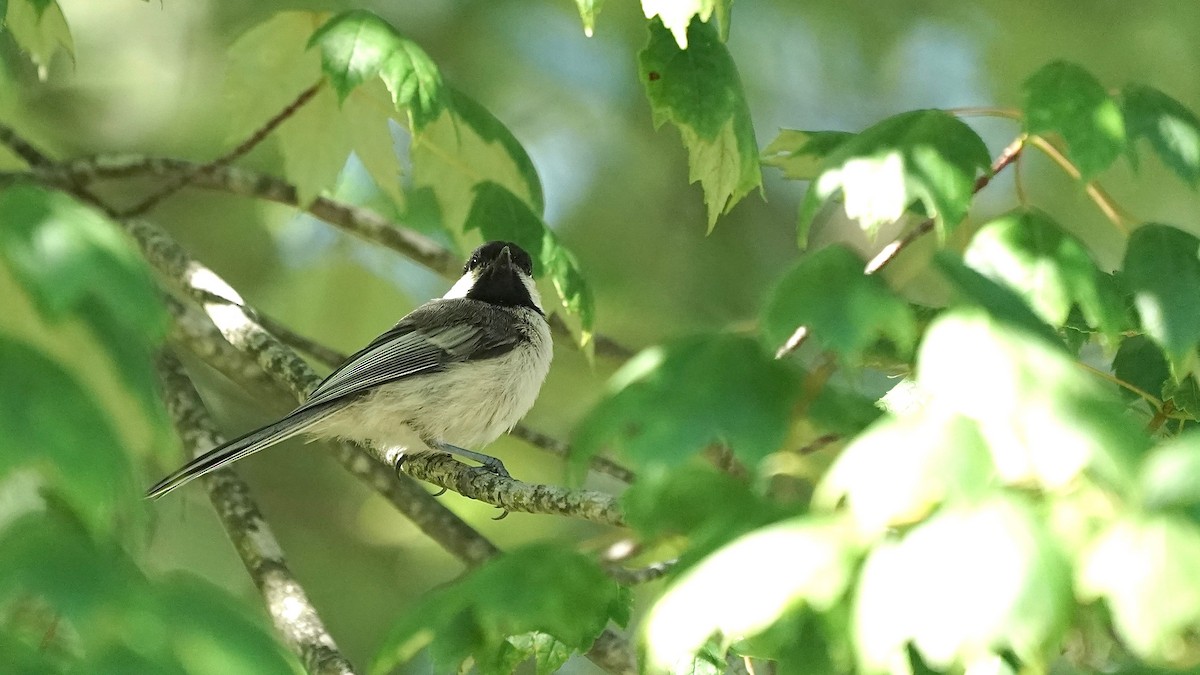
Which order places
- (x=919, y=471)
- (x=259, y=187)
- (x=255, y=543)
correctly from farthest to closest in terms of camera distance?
(x=259, y=187) < (x=255, y=543) < (x=919, y=471)

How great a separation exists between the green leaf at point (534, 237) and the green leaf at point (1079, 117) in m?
Result: 1.40

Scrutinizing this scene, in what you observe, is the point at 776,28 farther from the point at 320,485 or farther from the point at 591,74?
the point at 320,485

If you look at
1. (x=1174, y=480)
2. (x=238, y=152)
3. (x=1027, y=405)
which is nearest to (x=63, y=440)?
(x=1027, y=405)

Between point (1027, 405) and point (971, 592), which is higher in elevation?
point (1027, 405)

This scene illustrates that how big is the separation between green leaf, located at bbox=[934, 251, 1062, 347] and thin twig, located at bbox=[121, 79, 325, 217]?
2456 mm

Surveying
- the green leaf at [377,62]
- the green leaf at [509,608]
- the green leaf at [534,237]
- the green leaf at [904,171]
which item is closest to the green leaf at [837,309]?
the green leaf at [904,171]

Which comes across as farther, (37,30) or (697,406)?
(37,30)

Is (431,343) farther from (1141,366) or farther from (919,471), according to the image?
(919,471)

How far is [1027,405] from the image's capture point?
4.42 feet

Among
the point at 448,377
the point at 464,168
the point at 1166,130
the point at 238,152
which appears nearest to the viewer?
Result: the point at 1166,130

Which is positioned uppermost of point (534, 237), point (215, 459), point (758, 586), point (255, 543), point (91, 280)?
point (91, 280)

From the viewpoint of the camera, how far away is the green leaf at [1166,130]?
246 cm

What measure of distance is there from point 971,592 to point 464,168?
262cm

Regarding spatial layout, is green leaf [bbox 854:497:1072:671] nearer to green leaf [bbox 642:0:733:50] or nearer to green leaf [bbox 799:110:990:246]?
green leaf [bbox 799:110:990:246]
